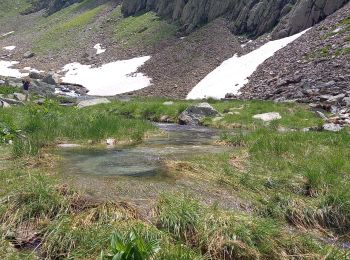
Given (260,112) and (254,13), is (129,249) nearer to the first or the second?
(260,112)

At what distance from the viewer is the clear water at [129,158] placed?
10043 mm

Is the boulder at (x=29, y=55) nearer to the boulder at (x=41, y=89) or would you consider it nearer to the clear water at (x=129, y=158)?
the boulder at (x=41, y=89)

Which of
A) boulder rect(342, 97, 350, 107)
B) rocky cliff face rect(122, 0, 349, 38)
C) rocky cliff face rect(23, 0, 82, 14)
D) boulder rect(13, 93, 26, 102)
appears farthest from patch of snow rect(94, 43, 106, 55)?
rocky cliff face rect(23, 0, 82, 14)

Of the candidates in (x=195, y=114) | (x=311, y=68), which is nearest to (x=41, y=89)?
(x=195, y=114)

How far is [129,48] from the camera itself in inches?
2761

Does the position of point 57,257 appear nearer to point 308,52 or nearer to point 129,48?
point 308,52

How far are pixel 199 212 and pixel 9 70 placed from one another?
234 feet

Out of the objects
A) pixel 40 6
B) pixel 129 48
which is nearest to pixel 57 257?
pixel 129 48

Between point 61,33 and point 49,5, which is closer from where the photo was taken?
point 61,33

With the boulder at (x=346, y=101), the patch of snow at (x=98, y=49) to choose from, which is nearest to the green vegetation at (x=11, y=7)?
the patch of snow at (x=98, y=49)

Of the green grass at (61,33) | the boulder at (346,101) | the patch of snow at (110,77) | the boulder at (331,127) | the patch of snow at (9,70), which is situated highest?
the green grass at (61,33)

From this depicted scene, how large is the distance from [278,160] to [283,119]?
570 inches

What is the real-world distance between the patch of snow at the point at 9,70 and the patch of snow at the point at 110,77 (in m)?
7.71

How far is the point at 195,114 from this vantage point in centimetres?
2748
